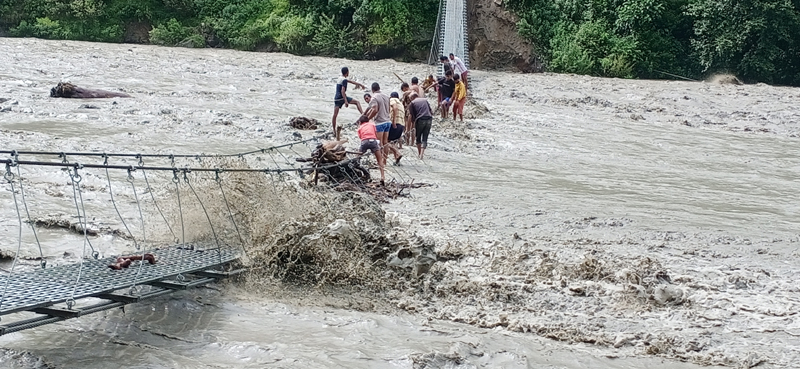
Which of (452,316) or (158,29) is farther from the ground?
(158,29)

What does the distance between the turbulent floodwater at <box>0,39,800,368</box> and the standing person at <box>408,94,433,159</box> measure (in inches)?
9.8

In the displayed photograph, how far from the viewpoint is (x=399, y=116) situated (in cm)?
1154

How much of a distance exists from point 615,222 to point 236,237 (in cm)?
430

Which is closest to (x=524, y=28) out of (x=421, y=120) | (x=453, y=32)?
(x=453, y=32)

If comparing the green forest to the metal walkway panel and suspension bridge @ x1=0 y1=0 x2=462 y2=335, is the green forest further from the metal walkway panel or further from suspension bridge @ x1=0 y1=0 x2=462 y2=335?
the metal walkway panel

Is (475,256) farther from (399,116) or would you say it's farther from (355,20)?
(355,20)

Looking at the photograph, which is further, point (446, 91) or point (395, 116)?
point (446, 91)

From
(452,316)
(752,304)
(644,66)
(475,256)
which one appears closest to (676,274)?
(752,304)

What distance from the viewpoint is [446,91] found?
15.2m

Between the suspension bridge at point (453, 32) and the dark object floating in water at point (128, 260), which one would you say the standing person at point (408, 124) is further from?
the dark object floating in water at point (128, 260)

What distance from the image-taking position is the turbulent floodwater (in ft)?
17.6

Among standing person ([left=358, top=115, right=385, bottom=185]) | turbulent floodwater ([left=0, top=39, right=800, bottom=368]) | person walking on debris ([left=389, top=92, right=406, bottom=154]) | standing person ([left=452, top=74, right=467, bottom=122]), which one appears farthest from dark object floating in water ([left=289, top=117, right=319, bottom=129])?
standing person ([left=358, top=115, right=385, bottom=185])

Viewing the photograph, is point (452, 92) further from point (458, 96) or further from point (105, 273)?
point (105, 273)

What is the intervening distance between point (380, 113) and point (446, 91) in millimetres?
4156
